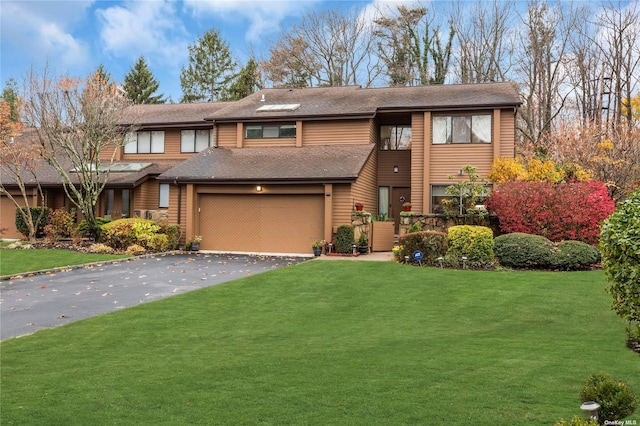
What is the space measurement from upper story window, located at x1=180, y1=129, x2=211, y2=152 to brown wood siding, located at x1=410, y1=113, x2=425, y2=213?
10.4 meters

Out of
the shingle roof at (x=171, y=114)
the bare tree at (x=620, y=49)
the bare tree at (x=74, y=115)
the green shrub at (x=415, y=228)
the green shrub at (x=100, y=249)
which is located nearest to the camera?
the green shrub at (x=415, y=228)

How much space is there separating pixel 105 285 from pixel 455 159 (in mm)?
14484

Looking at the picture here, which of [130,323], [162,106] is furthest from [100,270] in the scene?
[162,106]

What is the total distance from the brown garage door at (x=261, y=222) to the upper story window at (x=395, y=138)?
20.4 ft

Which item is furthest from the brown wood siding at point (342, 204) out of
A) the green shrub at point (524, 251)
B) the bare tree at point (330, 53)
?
the bare tree at point (330, 53)

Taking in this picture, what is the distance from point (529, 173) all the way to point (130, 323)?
1509 cm

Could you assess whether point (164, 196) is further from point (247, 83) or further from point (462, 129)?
point (247, 83)

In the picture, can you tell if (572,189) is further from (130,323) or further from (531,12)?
(531,12)

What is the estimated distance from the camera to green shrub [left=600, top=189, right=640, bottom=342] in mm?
5086

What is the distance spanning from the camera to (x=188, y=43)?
46.4 metres

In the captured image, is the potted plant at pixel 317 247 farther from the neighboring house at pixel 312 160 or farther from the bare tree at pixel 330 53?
the bare tree at pixel 330 53

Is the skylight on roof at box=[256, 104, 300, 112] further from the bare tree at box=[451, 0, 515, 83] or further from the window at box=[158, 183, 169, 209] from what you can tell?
the bare tree at box=[451, 0, 515, 83]

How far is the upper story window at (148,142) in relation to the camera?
2536cm

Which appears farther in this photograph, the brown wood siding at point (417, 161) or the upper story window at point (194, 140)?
the upper story window at point (194, 140)
